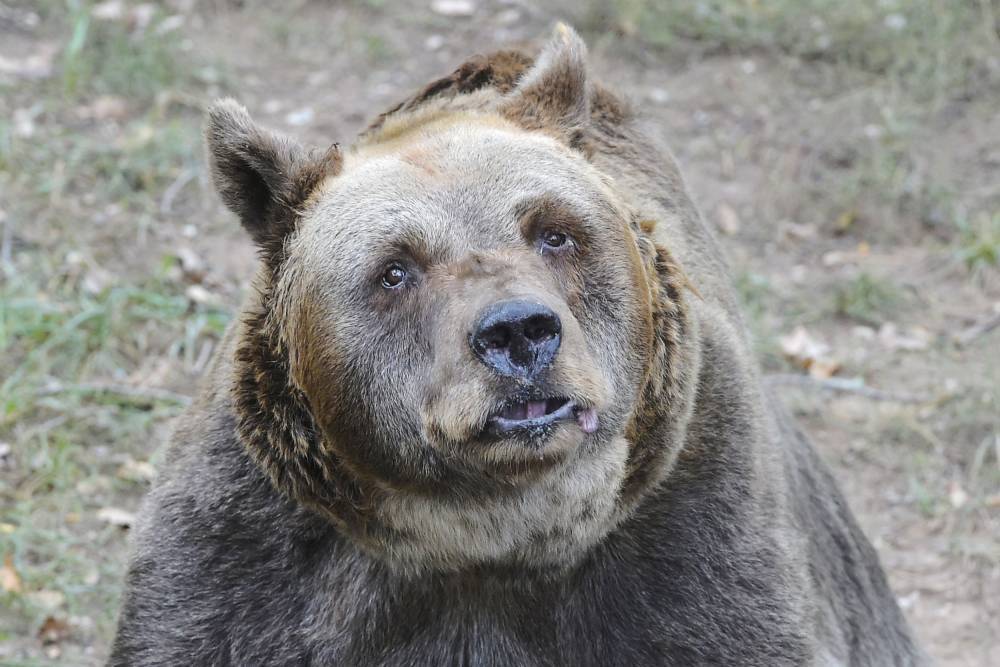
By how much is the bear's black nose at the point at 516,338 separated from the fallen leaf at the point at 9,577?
3.61 m

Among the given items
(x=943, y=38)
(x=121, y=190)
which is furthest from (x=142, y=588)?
(x=943, y=38)

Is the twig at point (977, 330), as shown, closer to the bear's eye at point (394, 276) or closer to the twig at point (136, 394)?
the twig at point (136, 394)

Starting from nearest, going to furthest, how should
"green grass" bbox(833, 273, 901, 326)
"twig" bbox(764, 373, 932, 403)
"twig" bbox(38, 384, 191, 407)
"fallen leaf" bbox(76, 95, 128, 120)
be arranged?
"twig" bbox(38, 384, 191, 407) < "twig" bbox(764, 373, 932, 403) < "green grass" bbox(833, 273, 901, 326) < "fallen leaf" bbox(76, 95, 128, 120)

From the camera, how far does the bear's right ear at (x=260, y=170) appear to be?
433 centimetres

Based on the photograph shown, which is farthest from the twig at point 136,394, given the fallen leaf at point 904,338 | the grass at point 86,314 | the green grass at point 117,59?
the fallen leaf at point 904,338

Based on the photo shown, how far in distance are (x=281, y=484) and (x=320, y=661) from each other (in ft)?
2.03

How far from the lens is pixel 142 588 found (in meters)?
4.61

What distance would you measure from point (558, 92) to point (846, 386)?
4376 millimetres

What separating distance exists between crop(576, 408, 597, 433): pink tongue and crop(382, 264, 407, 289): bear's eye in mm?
683

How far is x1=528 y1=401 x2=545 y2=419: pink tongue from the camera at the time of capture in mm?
3822

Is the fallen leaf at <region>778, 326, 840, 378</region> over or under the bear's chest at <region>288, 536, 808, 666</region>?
over

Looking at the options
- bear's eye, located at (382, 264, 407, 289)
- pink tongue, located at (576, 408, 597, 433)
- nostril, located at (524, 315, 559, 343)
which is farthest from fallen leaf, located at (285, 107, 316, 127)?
nostril, located at (524, 315, 559, 343)

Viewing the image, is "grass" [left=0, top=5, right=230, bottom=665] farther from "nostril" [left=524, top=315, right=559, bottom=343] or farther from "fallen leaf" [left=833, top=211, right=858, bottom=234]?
"fallen leaf" [left=833, top=211, right=858, bottom=234]

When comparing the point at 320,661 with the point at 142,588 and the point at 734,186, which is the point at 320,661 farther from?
the point at 734,186
